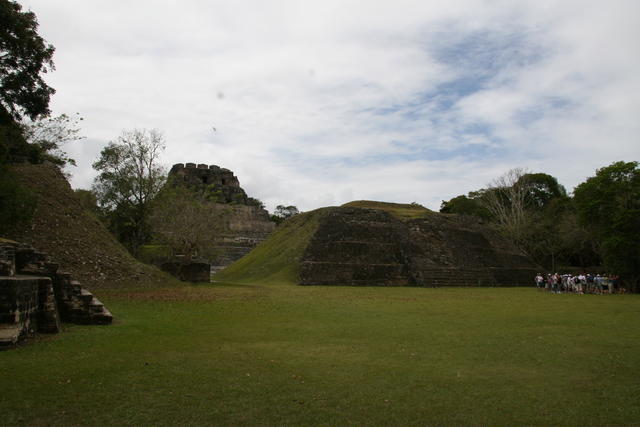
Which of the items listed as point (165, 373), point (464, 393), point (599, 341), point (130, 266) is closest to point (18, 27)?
point (130, 266)

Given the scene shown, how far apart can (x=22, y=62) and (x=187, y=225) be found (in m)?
11.1

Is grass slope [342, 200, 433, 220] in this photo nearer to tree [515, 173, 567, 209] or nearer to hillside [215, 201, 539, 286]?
hillside [215, 201, 539, 286]

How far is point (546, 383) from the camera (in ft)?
18.0

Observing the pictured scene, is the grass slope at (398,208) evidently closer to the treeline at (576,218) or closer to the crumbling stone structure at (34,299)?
the treeline at (576,218)

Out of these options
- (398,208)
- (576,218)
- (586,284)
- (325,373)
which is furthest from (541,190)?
(325,373)

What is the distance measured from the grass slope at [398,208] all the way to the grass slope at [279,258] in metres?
4.54

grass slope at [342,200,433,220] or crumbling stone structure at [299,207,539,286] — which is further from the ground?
grass slope at [342,200,433,220]

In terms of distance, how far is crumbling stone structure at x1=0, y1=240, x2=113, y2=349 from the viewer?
7.01 metres

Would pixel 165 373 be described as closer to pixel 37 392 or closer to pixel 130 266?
pixel 37 392

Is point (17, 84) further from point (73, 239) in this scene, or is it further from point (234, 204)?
point (234, 204)

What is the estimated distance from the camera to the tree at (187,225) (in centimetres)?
2402

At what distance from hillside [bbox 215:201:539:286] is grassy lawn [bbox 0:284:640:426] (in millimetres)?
15743

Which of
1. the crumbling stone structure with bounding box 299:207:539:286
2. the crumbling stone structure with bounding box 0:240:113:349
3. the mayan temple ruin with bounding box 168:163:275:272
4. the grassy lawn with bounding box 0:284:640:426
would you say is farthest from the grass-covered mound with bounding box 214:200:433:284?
the grassy lawn with bounding box 0:284:640:426

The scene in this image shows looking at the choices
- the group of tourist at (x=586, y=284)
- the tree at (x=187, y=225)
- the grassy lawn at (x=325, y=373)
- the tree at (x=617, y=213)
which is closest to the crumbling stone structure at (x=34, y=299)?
the grassy lawn at (x=325, y=373)
